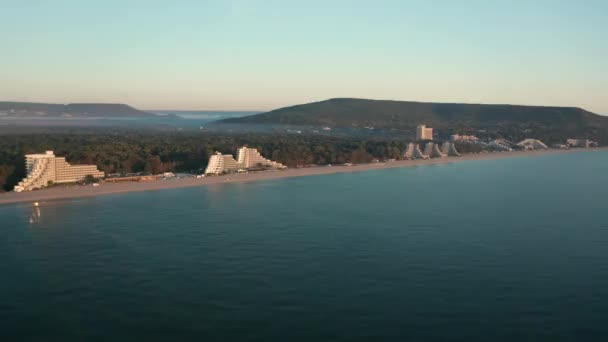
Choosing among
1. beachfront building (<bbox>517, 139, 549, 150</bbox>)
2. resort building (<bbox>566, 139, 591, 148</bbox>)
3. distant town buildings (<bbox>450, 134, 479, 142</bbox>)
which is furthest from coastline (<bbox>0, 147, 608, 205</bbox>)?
resort building (<bbox>566, 139, 591, 148</bbox>)

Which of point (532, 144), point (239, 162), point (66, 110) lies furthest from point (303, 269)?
point (66, 110)

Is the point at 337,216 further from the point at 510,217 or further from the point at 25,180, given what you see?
the point at 25,180

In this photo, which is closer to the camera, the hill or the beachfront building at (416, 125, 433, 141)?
the beachfront building at (416, 125, 433, 141)

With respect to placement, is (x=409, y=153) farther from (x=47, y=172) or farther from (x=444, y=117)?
(x=444, y=117)

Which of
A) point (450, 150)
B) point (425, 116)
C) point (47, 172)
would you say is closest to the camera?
point (47, 172)

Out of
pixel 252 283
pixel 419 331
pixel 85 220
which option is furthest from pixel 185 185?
pixel 419 331

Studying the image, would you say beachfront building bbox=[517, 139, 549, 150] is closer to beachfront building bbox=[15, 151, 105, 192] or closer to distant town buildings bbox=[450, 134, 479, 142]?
distant town buildings bbox=[450, 134, 479, 142]

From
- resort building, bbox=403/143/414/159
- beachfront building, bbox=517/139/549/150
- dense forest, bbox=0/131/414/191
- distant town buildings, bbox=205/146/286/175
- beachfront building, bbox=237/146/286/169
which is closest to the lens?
dense forest, bbox=0/131/414/191
